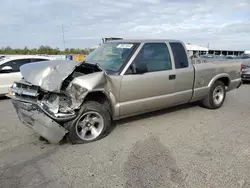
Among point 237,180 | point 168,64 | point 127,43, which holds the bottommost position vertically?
point 237,180

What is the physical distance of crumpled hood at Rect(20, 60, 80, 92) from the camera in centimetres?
371

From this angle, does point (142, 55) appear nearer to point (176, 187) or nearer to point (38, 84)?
point (38, 84)

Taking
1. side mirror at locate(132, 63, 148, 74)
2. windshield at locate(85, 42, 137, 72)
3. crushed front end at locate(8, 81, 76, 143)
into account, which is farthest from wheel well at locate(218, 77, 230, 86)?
crushed front end at locate(8, 81, 76, 143)

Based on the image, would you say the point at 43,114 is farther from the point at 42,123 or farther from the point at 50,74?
the point at 50,74

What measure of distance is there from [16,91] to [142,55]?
2505 mm

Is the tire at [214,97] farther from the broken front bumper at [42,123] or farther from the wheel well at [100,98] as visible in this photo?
the broken front bumper at [42,123]

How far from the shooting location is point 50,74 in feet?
12.6

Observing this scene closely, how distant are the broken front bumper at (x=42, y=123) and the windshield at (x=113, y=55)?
4.99 ft

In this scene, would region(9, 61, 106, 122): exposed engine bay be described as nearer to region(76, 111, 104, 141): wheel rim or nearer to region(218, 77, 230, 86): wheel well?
region(76, 111, 104, 141): wheel rim

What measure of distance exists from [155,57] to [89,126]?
6.69ft

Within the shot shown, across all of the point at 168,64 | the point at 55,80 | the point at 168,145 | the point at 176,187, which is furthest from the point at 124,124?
the point at 176,187

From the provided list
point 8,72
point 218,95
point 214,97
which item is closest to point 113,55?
point 214,97

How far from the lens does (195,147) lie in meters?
3.97

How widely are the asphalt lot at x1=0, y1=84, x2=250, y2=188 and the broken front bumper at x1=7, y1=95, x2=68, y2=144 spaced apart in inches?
10.7
